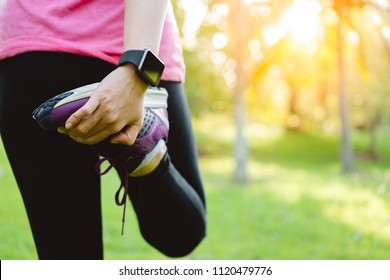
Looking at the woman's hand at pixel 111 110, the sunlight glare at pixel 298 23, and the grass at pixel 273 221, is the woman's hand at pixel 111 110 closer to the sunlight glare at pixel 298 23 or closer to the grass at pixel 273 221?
the grass at pixel 273 221

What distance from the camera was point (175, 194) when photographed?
1.20 meters

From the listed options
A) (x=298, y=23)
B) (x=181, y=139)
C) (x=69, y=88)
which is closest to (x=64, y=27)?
(x=69, y=88)

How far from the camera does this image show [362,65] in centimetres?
979

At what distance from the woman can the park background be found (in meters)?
1.61

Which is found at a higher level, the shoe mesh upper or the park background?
the shoe mesh upper

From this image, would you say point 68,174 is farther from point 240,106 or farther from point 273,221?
point 240,106

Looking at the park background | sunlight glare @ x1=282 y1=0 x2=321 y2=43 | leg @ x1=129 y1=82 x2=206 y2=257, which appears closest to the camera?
leg @ x1=129 y1=82 x2=206 y2=257

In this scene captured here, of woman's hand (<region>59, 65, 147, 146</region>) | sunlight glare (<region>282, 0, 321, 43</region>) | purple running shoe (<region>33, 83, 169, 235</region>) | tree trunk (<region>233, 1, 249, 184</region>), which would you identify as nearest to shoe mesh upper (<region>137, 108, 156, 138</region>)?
purple running shoe (<region>33, 83, 169, 235</region>)

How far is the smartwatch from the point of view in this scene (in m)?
0.90

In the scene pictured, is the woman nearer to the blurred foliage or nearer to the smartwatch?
the smartwatch

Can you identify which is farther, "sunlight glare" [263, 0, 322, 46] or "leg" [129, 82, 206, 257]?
"sunlight glare" [263, 0, 322, 46]

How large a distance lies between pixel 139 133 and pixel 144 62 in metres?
0.20

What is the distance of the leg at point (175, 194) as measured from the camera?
1181 mm

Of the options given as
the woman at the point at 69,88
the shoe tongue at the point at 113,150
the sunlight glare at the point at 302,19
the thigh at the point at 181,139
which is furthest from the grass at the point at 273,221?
the sunlight glare at the point at 302,19
